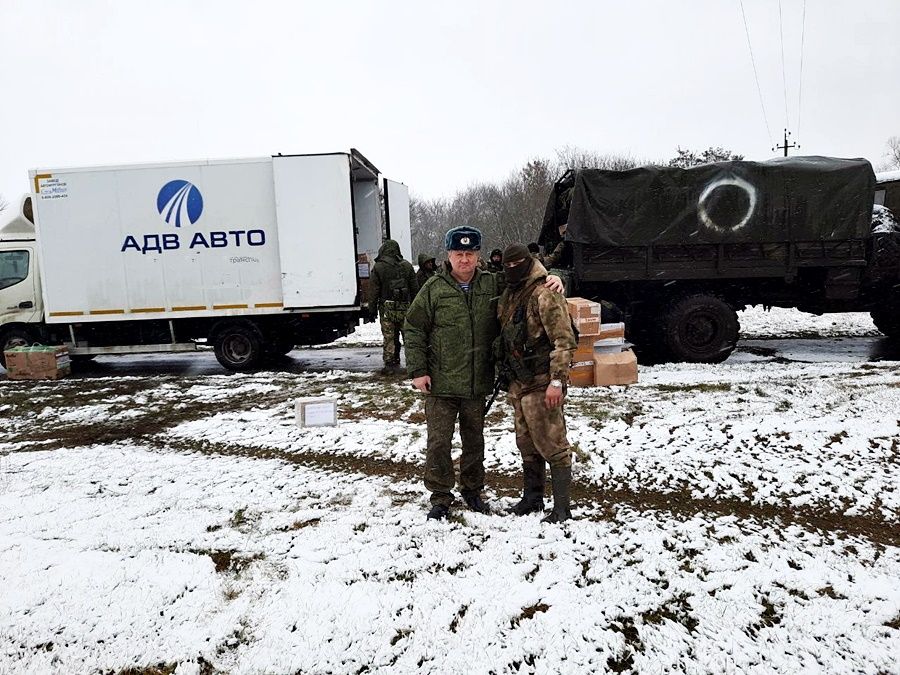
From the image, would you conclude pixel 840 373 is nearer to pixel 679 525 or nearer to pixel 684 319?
pixel 684 319

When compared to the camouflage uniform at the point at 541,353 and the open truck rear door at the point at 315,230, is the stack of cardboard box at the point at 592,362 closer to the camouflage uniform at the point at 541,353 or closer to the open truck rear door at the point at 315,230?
the camouflage uniform at the point at 541,353

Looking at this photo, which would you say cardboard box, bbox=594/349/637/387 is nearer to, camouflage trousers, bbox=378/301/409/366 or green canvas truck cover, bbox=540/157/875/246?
green canvas truck cover, bbox=540/157/875/246

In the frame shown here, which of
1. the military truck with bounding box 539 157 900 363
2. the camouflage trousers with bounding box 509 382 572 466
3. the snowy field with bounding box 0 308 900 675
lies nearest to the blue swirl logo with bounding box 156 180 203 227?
the snowy field with bounding box 0 308 900 675

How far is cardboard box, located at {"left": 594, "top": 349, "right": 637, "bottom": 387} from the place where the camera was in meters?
6.57

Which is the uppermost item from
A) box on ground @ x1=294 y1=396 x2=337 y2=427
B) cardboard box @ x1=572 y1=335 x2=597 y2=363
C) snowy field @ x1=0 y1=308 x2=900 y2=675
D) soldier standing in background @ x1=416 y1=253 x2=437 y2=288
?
soldier standing in background @ x1=416 y1=253 x2=437 y2=288

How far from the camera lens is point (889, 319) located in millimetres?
8711

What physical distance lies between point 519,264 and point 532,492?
1.52 metres

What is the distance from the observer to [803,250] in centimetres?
768

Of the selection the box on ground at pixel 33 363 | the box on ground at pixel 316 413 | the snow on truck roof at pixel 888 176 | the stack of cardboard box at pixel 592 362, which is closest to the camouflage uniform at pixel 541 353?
the box on ground at pixel 316 413

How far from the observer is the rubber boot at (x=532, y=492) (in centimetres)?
357

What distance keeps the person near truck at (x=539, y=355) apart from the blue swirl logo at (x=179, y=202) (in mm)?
6525

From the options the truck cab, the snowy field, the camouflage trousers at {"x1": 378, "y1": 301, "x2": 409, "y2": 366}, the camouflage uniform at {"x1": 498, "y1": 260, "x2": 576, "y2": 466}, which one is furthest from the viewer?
the truck cab

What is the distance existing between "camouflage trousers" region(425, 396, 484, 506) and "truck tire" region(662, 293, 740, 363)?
5365mm

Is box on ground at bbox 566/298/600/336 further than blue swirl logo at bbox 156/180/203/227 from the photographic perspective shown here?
No
